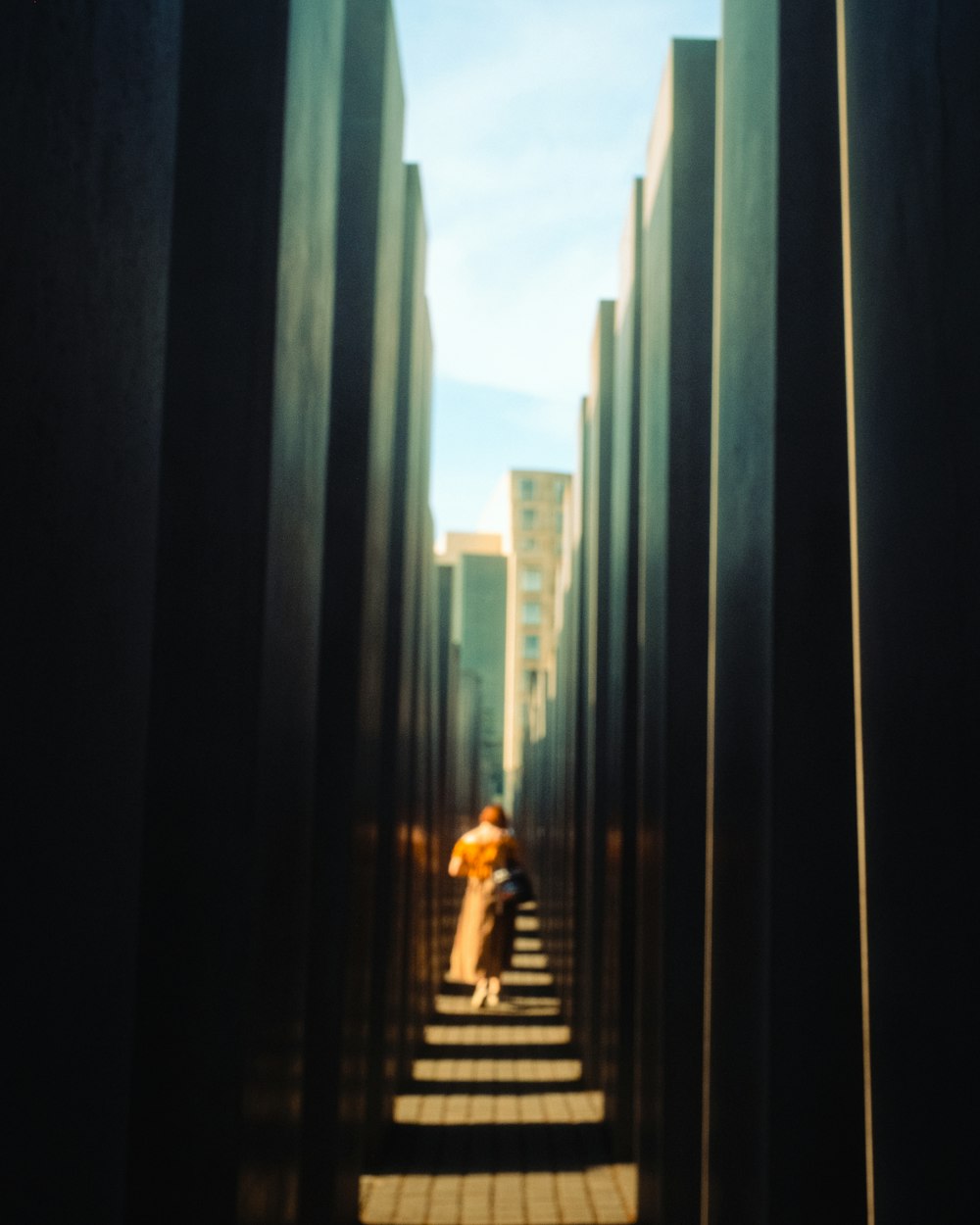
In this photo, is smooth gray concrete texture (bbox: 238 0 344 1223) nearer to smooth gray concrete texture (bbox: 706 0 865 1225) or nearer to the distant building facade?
smooth gray concrete texture (bbox: 706 0 865 1225)

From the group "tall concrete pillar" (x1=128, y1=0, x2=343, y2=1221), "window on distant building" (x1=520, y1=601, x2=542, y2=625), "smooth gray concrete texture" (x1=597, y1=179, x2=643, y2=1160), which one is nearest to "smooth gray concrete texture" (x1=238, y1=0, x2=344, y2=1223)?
"tall concrete pillar" (x1=128, y1=0, x2=343, y2=1221)

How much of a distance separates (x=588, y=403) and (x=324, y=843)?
7879mm

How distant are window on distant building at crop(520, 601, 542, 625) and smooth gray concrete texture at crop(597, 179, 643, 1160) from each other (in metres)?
57.1

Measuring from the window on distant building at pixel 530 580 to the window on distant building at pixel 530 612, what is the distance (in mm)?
659

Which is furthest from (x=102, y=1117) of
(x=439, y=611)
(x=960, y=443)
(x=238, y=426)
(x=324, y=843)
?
(x=439, y=611)

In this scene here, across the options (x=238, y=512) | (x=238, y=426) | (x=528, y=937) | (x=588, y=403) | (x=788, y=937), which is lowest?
(x=528, y=937)

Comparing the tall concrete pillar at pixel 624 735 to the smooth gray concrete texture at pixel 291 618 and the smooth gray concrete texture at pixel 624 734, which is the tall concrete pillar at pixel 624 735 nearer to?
the smooth gray concrete texture at pixel 624 734

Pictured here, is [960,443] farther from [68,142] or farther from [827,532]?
[68,142]

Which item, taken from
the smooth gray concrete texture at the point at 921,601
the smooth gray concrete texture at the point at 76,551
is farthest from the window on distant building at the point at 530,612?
the smooth gray concrete texture at the point at 76,551

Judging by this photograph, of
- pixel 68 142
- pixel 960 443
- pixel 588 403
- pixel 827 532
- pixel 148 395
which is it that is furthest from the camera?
pixel 588 403

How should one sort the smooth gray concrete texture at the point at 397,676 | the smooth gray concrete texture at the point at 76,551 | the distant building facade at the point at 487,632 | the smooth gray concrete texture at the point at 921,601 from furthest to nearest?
the distant building facade at the point at 487,632, the smooth gray concrete texture at the point at 397,676, the smooth gray concrete texture at the point at 921,601, the smooth gray concrete texture at the point at 76,551

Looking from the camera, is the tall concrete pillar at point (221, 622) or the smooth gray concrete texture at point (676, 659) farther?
the smooth gray concrete texture at point (676, 659)

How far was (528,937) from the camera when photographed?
23359mm

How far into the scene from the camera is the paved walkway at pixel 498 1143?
21.7ft
